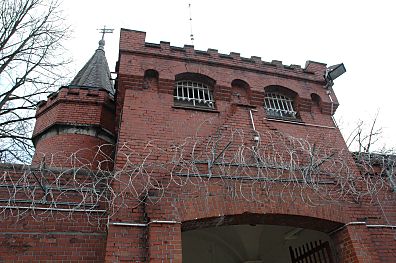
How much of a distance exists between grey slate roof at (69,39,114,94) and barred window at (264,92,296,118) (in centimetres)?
435

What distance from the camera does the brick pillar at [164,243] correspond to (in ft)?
16.1

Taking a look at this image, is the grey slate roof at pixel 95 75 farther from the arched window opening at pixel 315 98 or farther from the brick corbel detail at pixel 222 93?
the arched window opening at pixel 315 98

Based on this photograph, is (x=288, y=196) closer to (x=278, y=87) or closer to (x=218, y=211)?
(x=218, y=211)

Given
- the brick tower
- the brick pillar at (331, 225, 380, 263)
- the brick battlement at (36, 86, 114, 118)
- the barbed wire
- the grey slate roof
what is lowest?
the brick pillar at (331, 225, 380, 263)

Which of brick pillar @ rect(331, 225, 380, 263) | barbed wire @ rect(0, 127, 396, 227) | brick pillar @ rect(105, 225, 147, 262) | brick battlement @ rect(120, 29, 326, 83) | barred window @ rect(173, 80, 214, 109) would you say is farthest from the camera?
brick battlement @ rect(120, 29, 326, 83)

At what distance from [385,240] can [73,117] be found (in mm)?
7269

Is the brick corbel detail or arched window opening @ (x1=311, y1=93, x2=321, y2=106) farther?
arched window opening @ (x1=311, y1=93, x2=321, y2=106)

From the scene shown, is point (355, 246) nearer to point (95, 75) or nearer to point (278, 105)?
point (278, 105)

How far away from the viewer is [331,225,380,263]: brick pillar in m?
5.75

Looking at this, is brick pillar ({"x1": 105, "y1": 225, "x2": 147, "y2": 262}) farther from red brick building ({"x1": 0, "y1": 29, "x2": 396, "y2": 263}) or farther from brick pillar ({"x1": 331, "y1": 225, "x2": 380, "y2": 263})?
brick pillar ({"x1": 331, "y1": 225, "x2": 380, "y2": 263})

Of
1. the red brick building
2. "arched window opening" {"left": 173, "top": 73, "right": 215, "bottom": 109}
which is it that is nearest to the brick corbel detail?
the red brick building

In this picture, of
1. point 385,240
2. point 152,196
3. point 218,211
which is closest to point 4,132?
point 152,196

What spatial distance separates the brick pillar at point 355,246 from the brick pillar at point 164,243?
310 cm

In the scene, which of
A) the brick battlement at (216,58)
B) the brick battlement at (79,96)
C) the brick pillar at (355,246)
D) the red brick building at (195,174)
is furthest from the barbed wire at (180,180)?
the brick battlement at (216,58)
